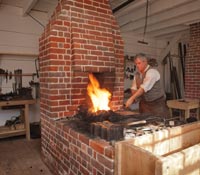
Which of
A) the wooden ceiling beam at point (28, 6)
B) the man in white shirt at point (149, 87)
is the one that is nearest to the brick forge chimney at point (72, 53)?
the man in white shirt at point (149, 87)

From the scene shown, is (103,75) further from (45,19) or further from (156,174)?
(45,19)

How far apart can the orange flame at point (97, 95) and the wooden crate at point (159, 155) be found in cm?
119

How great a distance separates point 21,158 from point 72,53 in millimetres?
1720

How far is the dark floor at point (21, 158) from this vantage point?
102 inches

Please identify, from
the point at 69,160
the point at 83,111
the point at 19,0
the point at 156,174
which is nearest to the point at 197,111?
the point at 83,111

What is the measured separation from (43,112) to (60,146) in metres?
0.66

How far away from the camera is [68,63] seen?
2629 millimetres

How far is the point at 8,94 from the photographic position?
4031 mm

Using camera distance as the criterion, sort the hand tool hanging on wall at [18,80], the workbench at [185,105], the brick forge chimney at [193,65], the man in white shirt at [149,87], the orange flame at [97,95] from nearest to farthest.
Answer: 1. the orange flame at [97,95]
2. the man in white shirt at [149,87]
3. the workbench at [185,105]
4. the hand tool hanging on wall at [18,80]
5. the brick forge chimney at [193,65]

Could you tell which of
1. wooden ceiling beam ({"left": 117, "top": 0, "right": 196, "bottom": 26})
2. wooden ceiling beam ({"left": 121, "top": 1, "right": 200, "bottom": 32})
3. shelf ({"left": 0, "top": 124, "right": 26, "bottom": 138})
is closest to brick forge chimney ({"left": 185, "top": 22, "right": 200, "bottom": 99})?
wooden ceiling beam ({"left": 121, "top": 1, "right": 200, "bottom": 32})

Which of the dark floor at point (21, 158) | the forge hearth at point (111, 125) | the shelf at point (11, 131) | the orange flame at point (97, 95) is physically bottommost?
the dark floor at point (21, 158)

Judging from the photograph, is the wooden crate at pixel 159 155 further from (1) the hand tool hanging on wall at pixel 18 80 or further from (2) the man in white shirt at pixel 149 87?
(1) the hand tool hanging on wall at pixel 18 80

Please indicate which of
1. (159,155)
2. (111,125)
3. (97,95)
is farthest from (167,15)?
(159,155)

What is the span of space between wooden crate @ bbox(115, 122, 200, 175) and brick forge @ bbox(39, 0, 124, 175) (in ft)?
2.74
